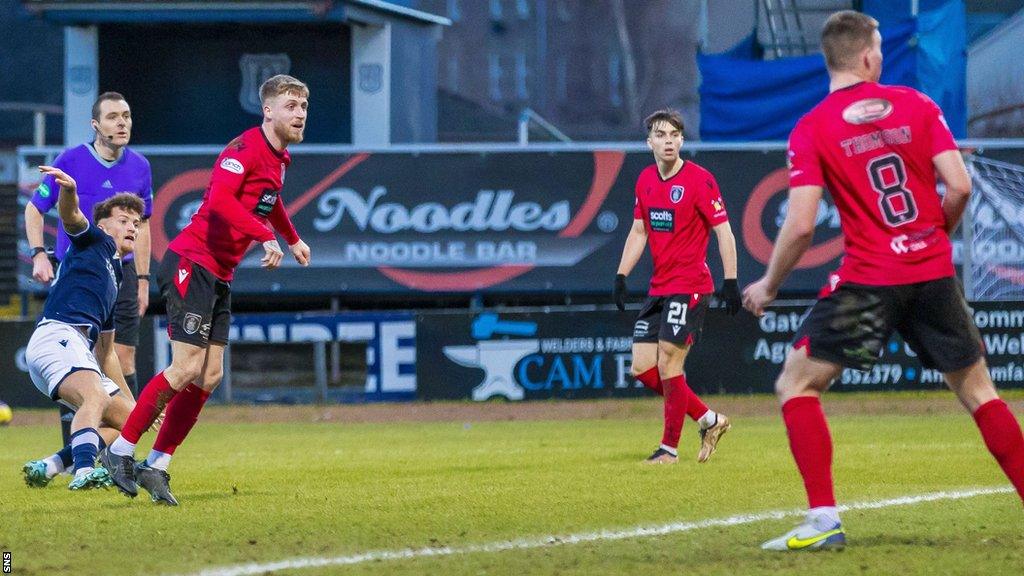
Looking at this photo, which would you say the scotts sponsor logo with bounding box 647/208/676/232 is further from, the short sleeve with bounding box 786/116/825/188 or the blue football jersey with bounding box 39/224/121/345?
the short sleeve with bounding box 786/116/825/188

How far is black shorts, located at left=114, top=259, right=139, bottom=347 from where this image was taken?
33.4ft

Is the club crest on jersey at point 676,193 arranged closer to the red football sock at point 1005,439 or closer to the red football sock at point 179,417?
the red football sock at point 179,417

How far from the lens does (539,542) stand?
6352 mm

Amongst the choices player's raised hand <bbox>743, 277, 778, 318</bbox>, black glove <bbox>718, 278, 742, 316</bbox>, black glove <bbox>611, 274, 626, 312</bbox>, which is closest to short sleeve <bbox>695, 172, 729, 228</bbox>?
black glove <bbox>718, 278, 742, 316</bbox>

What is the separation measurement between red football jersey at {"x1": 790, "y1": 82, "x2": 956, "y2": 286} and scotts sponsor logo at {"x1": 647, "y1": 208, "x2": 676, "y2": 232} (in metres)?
4.79

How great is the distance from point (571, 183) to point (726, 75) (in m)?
3.81

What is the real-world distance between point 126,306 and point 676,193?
3.89 metres

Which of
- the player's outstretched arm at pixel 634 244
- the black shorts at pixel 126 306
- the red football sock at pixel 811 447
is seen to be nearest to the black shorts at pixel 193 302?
the black shorts at pixel 126 306

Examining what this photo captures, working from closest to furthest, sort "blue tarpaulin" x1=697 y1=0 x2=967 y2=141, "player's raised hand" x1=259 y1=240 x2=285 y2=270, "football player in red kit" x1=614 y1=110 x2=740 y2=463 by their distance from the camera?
1. "player's raised hand" x1=259 y1=240 x2=285 y2=270
2. "football player in red kit" x1=614 y1=110 x2=740 y2=463
3. "blue tarpaulin" x1=697 y1=0 x2=967 y2=141

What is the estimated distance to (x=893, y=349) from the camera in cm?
1808

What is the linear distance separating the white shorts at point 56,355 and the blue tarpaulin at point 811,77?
49.3ft

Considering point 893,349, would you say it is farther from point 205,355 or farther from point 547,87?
point 547,87

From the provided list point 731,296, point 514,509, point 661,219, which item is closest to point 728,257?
point 731,296

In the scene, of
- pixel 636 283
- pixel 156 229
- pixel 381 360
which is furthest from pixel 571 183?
pixel 156 229
